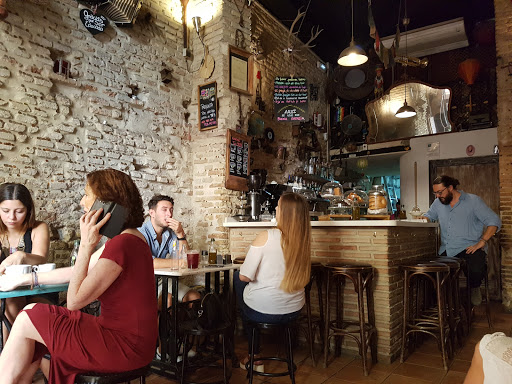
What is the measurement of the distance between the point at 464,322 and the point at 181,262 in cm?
337

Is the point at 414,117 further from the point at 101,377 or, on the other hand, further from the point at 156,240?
the point at 101,377

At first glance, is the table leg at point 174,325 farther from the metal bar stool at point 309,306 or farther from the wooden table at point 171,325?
the metal bar stool at point 309,306

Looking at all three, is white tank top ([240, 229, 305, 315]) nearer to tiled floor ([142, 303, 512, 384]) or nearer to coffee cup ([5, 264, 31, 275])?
tiled floor ([142, 303, 512, 384])

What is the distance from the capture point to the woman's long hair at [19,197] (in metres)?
2.93

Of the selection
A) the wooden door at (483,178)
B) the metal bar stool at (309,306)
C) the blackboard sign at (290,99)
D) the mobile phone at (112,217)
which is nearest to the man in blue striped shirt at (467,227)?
the metal bar stool at (309,306)

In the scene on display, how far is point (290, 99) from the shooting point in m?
6.44

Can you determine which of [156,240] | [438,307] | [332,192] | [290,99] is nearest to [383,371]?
[438,307]

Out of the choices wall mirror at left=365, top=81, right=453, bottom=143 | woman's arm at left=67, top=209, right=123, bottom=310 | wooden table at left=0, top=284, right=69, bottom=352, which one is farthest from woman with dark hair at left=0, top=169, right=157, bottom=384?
wall mirror at left=365, top=81, right=453, bottom=143

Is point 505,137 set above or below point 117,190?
above

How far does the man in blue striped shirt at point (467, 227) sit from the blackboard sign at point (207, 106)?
3.05 m

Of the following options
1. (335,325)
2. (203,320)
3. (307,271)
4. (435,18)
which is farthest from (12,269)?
(435,18)

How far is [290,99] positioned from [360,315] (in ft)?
13.5

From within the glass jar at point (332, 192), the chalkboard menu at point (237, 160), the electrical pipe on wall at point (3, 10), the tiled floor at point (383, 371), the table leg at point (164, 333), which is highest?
the electrical pipe on wall at point (3, 10)

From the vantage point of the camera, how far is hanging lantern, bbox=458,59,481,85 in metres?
7.58
